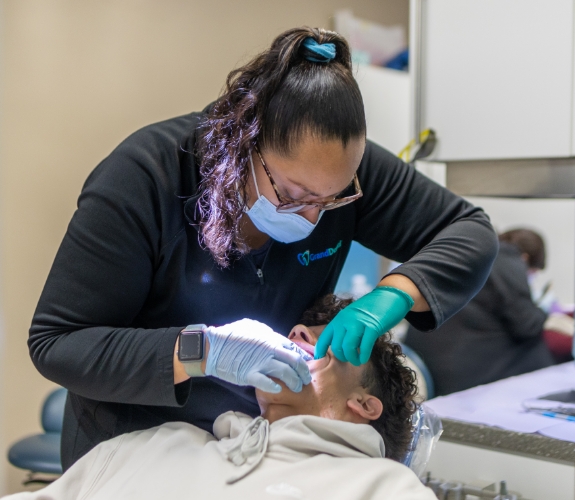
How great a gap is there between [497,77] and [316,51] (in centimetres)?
103

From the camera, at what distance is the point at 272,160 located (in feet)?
3.91

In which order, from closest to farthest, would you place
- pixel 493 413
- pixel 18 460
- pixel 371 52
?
pixel 493 413 < pixel 18 460 < pixel 371 52

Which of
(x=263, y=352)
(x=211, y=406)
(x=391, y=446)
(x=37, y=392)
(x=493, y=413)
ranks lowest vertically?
(x=37, y=392)

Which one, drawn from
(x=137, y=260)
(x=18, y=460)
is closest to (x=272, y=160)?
(x=137, y=260)

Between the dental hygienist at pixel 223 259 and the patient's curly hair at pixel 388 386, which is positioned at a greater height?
the dental hygienist at pixel 223 259

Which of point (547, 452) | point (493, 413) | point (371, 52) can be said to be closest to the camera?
point (547, 452)

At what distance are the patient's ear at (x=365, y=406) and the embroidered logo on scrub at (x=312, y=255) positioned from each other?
312 millimetres

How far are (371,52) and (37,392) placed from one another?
276 centimetres

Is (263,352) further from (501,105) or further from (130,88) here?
(130,88)

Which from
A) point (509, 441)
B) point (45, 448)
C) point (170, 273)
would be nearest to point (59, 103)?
point (45, 448)

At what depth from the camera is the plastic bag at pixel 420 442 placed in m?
1.55

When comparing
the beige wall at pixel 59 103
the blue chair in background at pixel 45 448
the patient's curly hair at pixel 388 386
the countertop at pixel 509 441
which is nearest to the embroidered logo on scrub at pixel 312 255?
the patient's curly hair at pixel 388 386

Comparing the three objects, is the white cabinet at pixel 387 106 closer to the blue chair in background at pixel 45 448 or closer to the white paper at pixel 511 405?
the white paper at pixel 511 405

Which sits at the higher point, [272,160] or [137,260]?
[272,160]
